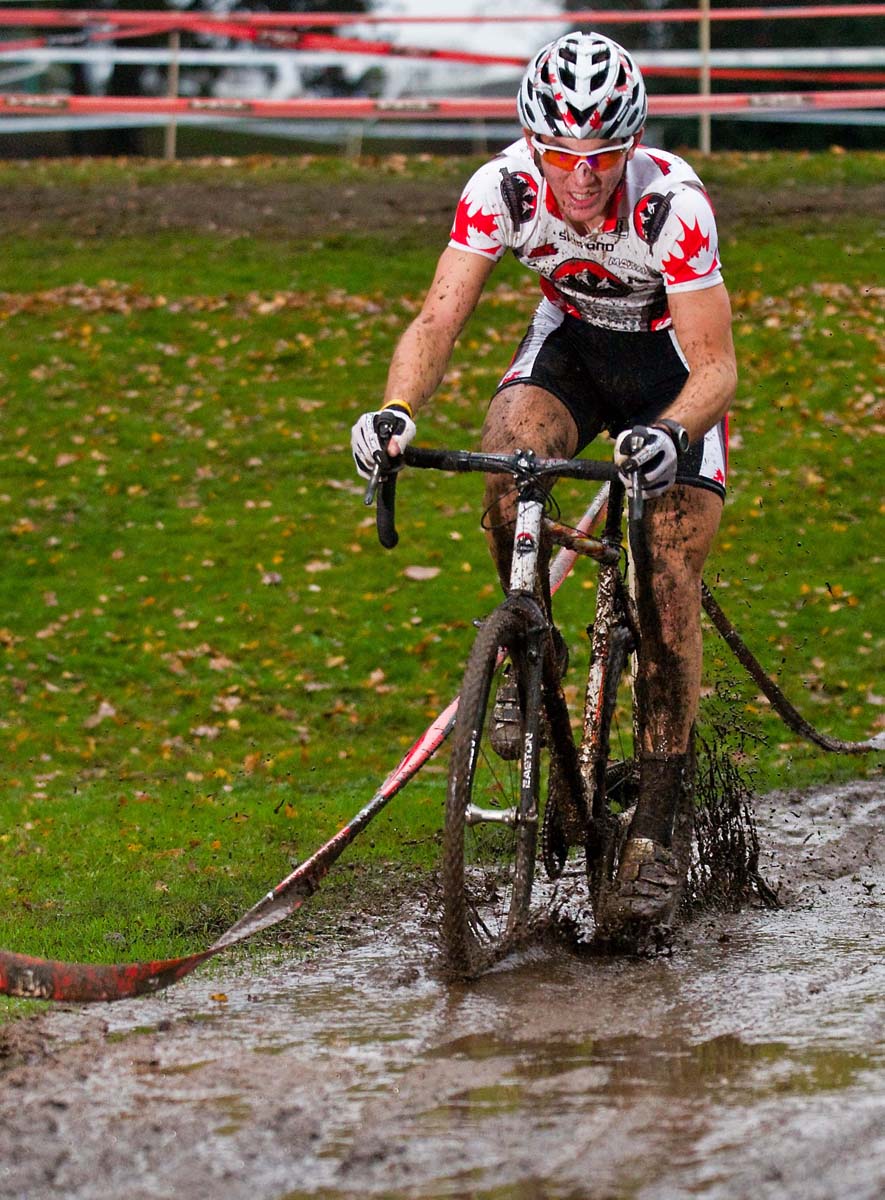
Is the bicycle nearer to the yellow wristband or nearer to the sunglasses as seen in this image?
the yellow wristband

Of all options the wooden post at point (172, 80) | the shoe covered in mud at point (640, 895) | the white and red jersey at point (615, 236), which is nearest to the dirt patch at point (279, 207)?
the wooden post at point (172, 80)

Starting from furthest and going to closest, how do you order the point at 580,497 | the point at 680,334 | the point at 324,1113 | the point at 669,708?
the point at 580,497
the point at 669,708
the point at 680,334
the point at 324,1113

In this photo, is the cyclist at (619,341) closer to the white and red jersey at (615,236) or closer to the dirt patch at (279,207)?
the white and red jersey at (615,236)

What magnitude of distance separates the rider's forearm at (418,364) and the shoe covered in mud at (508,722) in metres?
0.80

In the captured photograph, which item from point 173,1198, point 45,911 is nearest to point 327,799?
point 45,911

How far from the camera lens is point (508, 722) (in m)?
4.71

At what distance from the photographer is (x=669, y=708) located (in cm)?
512

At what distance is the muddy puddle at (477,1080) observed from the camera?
3221 mm

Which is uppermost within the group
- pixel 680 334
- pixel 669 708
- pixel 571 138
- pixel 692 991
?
pixel 571 138

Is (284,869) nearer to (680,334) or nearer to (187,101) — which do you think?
(680,334)

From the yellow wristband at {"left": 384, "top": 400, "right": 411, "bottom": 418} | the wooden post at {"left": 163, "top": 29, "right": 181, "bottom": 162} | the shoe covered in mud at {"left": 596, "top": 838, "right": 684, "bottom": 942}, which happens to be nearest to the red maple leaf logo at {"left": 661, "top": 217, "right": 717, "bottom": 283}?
the yellow wristband at {"left": 384, "top": 400, "right": 411, "bottom": 418}

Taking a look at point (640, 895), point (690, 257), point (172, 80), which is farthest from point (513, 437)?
point (172, 80)

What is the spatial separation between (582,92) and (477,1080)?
2.52m

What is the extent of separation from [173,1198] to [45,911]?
295cm
